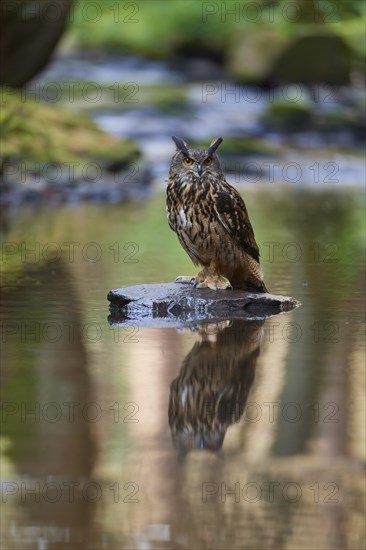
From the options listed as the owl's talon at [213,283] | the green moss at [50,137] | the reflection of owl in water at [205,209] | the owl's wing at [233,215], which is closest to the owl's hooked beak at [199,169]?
the reflection of owl in water at [205,209]

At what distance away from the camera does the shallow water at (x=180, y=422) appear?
14.8 ft

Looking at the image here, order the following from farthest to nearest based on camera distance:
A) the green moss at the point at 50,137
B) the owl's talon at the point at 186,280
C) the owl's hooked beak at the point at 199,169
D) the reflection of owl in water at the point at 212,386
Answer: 1. the green moss at the point at 50,137
2. the owl's talon at the point at 186,280
3. the owl's hooked beak at the point at 199,169
4. the reflection of owl in water at the point at 212,386

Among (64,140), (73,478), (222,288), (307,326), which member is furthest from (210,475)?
(64,140)

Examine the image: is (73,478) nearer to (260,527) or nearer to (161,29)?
(260,527)

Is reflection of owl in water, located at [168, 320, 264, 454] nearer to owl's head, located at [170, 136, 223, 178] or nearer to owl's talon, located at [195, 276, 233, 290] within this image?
owl's talon, located at [195, 276, 233, 290]

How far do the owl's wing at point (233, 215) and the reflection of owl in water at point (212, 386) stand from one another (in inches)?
23.0

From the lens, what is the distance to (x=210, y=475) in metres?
5.03

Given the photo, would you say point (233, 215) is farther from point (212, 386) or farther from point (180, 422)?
point (180, 422)

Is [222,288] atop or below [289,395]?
atop

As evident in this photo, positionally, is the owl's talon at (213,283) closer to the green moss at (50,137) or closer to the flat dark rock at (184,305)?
the flat dark rock at (184,305)

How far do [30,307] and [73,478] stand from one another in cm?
413

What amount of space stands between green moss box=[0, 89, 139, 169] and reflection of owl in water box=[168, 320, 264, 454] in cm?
1035

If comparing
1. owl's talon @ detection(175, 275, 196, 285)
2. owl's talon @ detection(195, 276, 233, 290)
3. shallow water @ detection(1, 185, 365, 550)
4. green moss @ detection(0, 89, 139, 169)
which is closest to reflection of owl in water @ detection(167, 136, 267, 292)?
owl's talon @ detection(195, 276, 233, 290)

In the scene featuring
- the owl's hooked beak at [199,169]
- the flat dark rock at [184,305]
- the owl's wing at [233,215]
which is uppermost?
the owl's hooked beak at [199,169]
